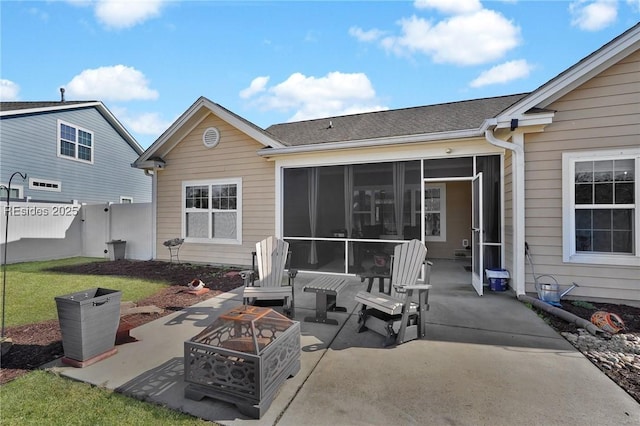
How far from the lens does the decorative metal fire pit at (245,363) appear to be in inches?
82.0

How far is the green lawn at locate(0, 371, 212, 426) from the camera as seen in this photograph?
1.98 meters

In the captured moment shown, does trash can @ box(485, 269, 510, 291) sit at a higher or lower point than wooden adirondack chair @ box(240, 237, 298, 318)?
lower

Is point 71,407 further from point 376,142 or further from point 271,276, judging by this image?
point 376,142

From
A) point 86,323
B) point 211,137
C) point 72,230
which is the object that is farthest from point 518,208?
point 72,230

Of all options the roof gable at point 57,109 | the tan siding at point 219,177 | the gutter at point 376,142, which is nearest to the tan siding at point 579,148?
the gutter at point 376,142

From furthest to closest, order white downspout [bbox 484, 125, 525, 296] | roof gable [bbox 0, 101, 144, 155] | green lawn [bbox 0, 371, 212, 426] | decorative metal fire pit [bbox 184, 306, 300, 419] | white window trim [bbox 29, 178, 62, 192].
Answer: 1. white window trim [bbox 29, 178, 62, 192]
2. roof gable [bbox 0, 101, 144, 155]
3. white downspout [bbox 484, 125, 525, 296]
4. decorative metal fire pit [bbox 184, 306, 300, 419]
5. green lawn [bbox 0, 371, 212, 426]

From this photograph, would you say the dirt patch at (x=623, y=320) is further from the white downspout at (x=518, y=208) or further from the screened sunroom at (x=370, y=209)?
the screened sunroom at (x=370, y=209)

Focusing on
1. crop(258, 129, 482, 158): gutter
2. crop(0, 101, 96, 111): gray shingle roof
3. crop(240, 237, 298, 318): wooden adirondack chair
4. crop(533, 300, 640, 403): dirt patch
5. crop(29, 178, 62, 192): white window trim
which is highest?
crop(0, 101, 96, 111): gray shingle roof

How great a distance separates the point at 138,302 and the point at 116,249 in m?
5.40

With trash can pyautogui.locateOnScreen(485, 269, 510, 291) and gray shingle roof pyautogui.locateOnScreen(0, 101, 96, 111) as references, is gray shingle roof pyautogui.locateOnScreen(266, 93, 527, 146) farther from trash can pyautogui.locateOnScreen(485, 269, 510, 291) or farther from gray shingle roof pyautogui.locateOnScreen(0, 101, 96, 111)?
gray shingle roof pyautogui.locateOnScreen(0, 101, 96, 111)

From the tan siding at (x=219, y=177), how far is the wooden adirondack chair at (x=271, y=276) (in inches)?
102

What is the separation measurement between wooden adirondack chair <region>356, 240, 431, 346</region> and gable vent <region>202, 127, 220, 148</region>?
598 centimetres

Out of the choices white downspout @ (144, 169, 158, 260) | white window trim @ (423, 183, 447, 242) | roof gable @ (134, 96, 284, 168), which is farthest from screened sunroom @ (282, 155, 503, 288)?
white downspout @ (144, 169, 158, 260)

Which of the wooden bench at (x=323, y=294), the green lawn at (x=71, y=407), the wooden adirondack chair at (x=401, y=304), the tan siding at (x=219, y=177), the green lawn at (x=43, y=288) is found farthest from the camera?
the tan siding at (x=219, y=177)
